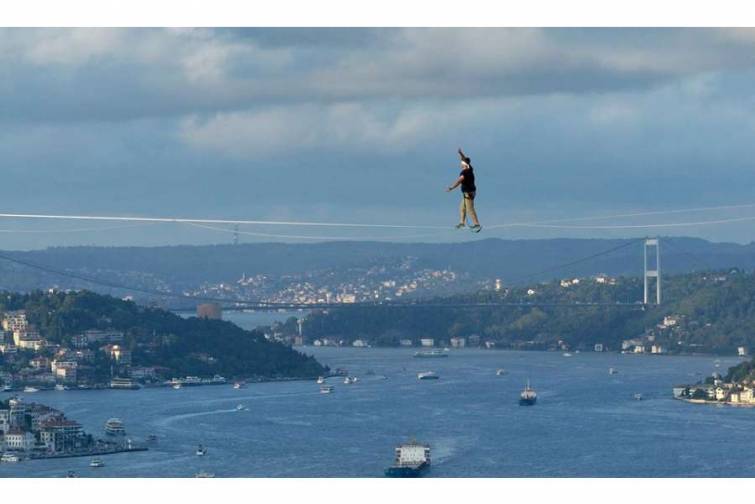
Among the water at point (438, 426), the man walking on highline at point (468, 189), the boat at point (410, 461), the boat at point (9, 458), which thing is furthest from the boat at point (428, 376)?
the man walking on highline at point (468, 189)

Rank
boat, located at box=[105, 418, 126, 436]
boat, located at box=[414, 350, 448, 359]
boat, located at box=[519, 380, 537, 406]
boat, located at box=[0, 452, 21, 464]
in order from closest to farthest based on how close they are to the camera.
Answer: boat, located at box=[0, 452, 21, 464] < boat, located at box=[105, 418, 126, 436] < boat, located at box=[519, 380, 537, 406] < boat, located at box=[414, 350, 448, 359]

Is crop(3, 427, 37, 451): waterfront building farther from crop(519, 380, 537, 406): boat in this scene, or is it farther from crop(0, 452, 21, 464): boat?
crop(519, 380, 537, 406): boat

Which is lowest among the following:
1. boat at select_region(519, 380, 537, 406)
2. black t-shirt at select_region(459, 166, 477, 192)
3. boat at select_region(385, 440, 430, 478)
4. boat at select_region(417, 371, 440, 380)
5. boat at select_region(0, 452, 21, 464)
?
boat at select_region(0, 452, 21, 464)

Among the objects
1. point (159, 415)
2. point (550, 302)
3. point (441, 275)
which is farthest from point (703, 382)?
point (441, 275)

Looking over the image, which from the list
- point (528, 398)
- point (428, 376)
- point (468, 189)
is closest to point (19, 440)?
point (528, 398)

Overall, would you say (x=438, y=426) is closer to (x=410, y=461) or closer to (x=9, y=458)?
(x=410, y=461)

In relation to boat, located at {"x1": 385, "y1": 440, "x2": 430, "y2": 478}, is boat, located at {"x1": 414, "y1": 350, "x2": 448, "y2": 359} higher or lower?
higher

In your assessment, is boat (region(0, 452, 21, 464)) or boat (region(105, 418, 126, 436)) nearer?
boat (region(0, 452, 21, 464))

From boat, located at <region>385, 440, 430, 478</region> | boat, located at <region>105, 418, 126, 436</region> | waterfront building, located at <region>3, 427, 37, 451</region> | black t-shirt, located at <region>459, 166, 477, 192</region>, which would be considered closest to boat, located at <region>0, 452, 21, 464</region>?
waterfront building, located at <region>3, 427, 37, 451</region>
